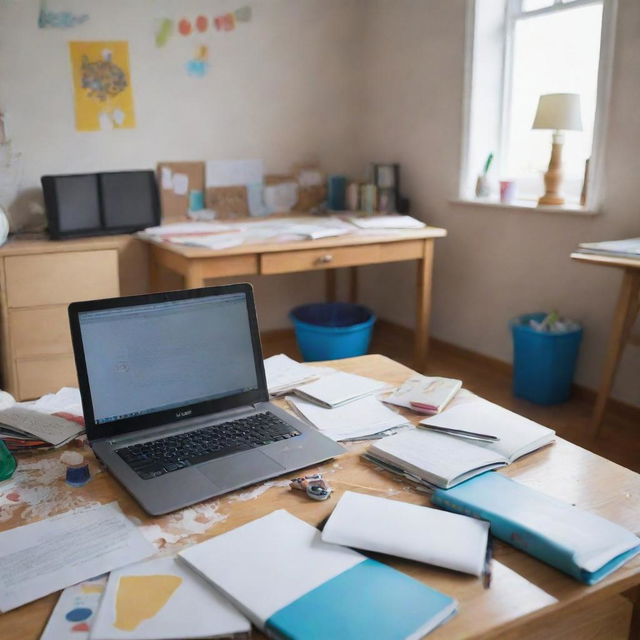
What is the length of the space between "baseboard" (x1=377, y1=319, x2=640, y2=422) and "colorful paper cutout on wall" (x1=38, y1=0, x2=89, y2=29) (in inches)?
86.7

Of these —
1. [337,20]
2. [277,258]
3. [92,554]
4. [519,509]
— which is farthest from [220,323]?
[337,20]

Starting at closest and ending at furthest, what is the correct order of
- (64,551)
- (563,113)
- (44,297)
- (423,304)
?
(64,551) → (563,113) → (44,297) → (423,304)

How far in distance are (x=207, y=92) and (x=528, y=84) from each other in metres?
1.55

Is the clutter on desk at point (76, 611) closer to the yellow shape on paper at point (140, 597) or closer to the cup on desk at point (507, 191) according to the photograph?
the yellow shape on paper at point (140, 597)

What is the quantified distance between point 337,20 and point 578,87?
1.41 meters

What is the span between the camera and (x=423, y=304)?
3.26 meters

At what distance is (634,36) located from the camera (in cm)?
246

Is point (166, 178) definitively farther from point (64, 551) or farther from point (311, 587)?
point (311, 587)

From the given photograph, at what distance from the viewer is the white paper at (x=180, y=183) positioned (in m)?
3.43

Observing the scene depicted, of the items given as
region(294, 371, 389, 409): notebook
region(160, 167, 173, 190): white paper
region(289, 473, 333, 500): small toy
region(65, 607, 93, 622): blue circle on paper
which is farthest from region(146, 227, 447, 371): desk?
region(65, 607, 93, 622): blue circle on paper

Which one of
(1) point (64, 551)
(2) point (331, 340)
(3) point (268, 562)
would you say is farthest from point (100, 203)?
(3) point (268, 562)

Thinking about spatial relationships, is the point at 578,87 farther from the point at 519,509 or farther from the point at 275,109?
the point at 519,509

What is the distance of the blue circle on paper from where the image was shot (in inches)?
29.0

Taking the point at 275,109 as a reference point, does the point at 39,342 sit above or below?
below
